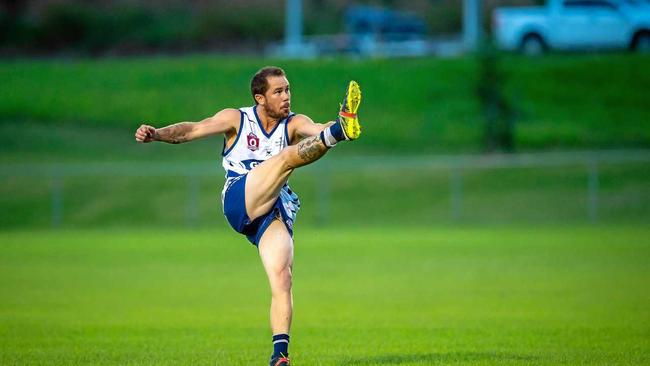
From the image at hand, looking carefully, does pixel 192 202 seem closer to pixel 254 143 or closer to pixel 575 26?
pixel 575 26

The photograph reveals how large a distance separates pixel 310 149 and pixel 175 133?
1.20 meters

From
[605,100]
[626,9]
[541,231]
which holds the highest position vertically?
[626,9]

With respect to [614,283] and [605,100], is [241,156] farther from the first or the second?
[605,100]

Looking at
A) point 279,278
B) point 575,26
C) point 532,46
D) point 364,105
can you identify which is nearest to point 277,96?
point 279,278

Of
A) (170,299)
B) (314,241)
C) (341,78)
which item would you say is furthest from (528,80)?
(170,299)

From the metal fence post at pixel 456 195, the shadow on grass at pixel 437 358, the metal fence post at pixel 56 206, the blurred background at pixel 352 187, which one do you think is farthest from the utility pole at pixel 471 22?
the shadow on grass at pixel 437 358

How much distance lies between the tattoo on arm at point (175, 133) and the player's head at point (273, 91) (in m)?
0.62

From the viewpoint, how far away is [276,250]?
9766 mm

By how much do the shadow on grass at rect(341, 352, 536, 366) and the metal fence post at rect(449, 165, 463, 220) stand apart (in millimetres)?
23127

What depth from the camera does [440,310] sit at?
15.7 m

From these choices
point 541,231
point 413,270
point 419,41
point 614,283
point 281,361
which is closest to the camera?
point 281,361

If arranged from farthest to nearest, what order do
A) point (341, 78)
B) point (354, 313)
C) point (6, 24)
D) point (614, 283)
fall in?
point (6, 24)
point (341, 78)
point (614, 283)
point (354, 313)

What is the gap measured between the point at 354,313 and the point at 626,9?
111 feet

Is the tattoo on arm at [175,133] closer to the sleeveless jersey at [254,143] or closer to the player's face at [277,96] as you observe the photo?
the sleeveless jersey at [254,143]
